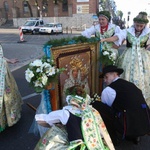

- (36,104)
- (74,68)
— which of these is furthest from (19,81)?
(74,68)

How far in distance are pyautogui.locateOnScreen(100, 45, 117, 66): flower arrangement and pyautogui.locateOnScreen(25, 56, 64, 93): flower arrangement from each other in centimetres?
121

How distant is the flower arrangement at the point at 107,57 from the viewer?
3516 millimetres

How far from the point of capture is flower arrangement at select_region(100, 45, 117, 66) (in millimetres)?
3516

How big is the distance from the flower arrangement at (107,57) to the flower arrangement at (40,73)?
1208 mm

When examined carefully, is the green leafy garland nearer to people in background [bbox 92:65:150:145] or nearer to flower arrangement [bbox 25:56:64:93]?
flower arrangement [bbox 25:56:64:93]

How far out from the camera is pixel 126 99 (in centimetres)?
250

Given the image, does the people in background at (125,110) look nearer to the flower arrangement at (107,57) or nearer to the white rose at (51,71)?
the white rose at (51,71)

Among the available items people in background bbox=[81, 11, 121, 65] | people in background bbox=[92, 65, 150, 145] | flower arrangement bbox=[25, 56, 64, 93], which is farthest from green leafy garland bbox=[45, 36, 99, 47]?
people in background bbox=[92, 65, 150, 145]

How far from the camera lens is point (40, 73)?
2.57 metres

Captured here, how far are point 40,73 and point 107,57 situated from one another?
1.42 metres

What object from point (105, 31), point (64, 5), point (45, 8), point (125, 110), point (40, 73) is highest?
point (64, 5)

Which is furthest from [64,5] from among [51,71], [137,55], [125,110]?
[125,110]

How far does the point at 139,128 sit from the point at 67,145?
3.41 ft

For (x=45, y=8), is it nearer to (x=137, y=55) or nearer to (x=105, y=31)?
(x=105, y=31)
